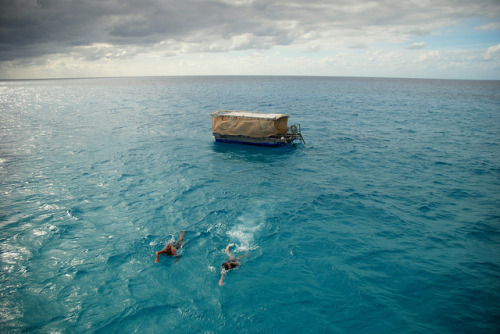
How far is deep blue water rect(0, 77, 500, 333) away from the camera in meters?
11.4

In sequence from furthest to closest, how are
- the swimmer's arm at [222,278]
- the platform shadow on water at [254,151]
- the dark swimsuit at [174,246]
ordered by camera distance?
the platform shadow on water at [254,151] → the dark swimsuit at [174,246] → the swimmer's arm at [222,278]

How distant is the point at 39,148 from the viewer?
34969 mm

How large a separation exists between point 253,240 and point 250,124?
20.5 meters

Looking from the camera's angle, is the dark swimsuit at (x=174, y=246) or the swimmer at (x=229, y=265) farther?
the dark swimsuit at (x=174, y=246)

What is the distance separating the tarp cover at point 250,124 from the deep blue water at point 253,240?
3.12 meters

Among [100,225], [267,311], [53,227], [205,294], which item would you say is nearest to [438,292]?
[267,311]

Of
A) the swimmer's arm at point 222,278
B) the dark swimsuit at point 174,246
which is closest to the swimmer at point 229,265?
the swimmer's arm at point 222,278

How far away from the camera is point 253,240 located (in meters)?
16.2

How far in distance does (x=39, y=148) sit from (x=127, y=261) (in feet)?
102

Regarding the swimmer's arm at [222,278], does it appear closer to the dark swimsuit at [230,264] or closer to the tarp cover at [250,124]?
the dark swimsuit at [230,264]

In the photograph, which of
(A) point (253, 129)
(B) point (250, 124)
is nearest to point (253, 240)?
(A) point (253, 129)

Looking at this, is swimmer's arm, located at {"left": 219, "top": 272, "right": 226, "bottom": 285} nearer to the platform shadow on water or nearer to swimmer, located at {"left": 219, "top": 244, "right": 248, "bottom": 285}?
swimmer, located at {"left": 219, "top": 244, "right": 248, "bottom": 285}

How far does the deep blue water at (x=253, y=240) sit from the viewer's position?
11445 millimetres

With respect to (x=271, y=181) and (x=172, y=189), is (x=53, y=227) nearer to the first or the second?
(x=172, y=189)
